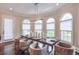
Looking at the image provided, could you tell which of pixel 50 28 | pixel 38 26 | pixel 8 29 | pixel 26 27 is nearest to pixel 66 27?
pixel 50 28

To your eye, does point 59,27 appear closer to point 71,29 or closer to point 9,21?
point 71,29

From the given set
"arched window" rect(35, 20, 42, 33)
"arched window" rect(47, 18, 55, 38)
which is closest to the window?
"arched window" rect(35, 20, 42, 33)

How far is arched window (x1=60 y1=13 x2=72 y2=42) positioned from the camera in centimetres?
209

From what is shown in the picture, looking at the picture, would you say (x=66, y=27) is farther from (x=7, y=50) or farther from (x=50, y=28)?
(x=7, y=50)

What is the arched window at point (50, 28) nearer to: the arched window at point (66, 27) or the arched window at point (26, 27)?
the arched window at point (66, 27)

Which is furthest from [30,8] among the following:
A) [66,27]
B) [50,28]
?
[66,27]

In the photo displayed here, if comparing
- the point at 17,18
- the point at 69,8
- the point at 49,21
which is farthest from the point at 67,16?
the point at 17,18

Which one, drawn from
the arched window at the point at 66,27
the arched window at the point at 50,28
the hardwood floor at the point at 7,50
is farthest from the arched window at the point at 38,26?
the hardwood floor at the point at 7,50

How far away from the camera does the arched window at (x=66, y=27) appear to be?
2.09 meters

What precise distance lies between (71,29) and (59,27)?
0.67ft

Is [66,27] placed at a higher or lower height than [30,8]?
lower

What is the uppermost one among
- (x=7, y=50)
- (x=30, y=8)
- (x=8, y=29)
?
(x=30, y=8)

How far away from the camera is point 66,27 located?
83.4 inches

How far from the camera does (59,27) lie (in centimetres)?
212
